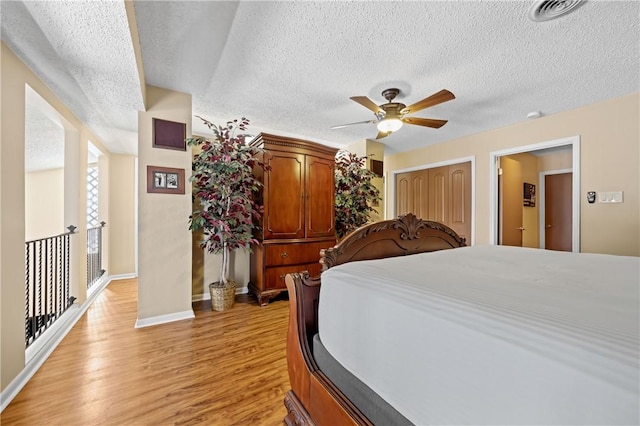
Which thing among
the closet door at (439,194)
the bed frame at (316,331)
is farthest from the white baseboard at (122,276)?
the closet door at (439,194)

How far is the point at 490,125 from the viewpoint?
3.53 metres

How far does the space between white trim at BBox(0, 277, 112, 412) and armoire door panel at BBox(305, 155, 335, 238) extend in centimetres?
243

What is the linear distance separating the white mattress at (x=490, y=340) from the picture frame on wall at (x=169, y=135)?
7.33 ft

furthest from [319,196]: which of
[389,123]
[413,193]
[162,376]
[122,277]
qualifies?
[122,277]

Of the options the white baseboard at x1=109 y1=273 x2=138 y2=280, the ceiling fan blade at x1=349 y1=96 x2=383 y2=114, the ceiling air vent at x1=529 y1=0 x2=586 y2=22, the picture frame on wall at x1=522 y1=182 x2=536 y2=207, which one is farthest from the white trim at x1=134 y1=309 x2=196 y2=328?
the picture frame on wall at x1=522 y1=182 x2=536 y2=207

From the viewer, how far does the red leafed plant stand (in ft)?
8.55

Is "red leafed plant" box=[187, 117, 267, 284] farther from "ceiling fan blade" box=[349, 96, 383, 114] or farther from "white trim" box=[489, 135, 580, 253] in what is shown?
"white trim" box=[489, 135, 580, 253]

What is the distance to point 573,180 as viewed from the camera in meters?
3.01

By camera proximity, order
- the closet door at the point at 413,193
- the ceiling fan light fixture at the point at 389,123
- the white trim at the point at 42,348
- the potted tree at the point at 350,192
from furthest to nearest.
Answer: the closet door at the point at 413,193
the potted tree at the point at 350,192
the ceiling fan light fixture at the point at 389,123
the white trim at the point at 42,348

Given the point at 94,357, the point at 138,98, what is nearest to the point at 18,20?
the point at 138,98

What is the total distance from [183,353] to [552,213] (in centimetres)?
595

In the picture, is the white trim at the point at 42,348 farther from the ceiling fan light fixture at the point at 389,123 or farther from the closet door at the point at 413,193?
→ the closet door at the point at 413,193

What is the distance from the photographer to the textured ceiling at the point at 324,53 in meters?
1.53

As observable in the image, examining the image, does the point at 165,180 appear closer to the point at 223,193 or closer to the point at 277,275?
the point at 223,193
